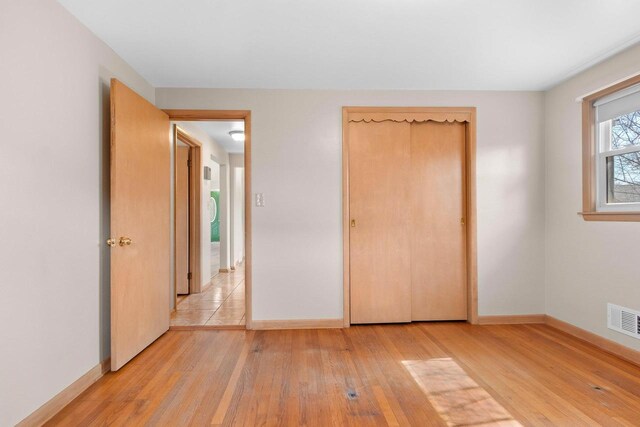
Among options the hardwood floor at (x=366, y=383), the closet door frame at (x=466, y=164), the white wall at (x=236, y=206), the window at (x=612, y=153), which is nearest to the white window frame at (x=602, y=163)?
the window at (x=612, y=153)

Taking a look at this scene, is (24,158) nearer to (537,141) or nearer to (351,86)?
(351,86)

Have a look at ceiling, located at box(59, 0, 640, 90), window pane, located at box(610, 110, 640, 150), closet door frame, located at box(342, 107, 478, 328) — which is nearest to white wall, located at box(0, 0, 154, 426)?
ceiling, located at box(59, 0, 640, 90)

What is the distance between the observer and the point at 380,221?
333 centimetres

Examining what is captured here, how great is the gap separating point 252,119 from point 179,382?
2.28m

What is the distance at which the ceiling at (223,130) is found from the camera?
15.1 feet

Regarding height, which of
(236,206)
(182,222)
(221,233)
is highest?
(236,206)

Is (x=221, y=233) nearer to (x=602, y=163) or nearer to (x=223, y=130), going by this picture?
(x=223, y=130)

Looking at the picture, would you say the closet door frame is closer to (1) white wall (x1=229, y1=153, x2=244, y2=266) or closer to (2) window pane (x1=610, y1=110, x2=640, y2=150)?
(2) window pane (x1=610, y1=110, x2=640, y2=150)

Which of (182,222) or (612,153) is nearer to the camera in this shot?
(612,153)

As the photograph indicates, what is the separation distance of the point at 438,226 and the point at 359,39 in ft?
6.39

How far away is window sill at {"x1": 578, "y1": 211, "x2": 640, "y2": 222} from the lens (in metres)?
2.46

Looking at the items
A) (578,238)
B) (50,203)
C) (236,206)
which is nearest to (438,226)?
(578,238)

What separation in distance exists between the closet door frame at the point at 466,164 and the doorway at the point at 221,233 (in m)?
0.95

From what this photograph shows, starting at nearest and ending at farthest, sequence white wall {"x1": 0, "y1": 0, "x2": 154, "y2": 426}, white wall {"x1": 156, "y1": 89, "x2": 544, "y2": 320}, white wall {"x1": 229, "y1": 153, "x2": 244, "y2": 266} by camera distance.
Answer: white wall {"x1": 0, "y1": 0, "x2": 154, "y2": 426} < white wall {"x1": 156, "y1": 89, "x2": 544, "y2": 320} < white wall {"x1": 229, "y1": 153, "x2": 244, "y2": 266}
